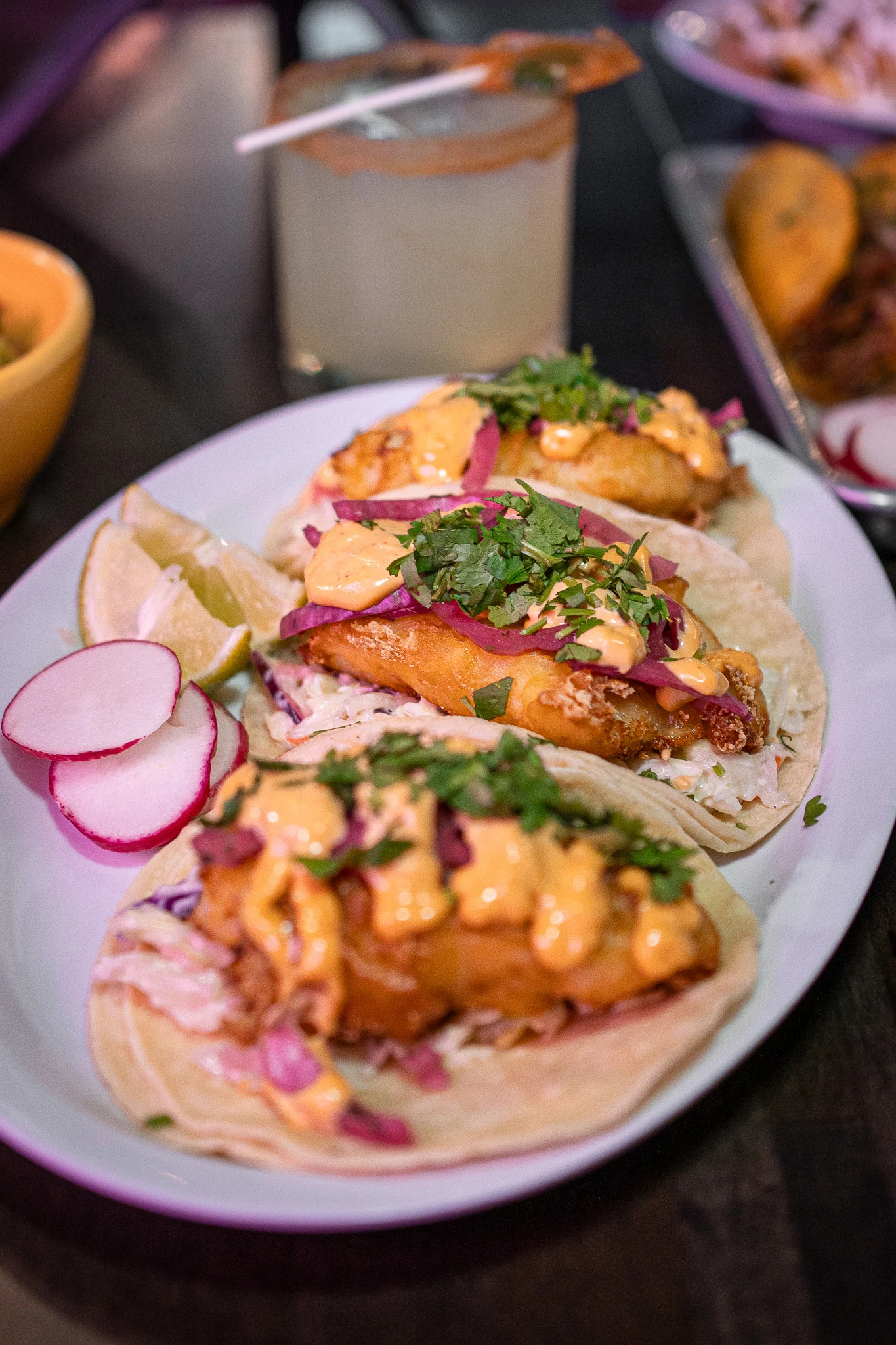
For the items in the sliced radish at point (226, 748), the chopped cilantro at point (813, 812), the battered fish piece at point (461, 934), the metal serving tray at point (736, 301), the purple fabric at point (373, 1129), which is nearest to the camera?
the purple fabric at point (373, 1129)

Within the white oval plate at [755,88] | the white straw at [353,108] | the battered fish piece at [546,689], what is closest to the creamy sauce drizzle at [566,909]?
the battered fish piece at [546,689]

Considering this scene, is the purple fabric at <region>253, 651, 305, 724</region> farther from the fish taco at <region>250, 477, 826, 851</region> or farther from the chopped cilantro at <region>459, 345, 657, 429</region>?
the chopped cilantro at <region>459, 345, 657, 429</region>

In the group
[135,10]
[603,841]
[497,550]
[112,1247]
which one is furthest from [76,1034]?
[135,10]

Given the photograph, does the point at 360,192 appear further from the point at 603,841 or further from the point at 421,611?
the point at 603,841

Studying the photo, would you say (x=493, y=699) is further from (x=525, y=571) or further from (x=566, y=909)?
(x=566, y=909)

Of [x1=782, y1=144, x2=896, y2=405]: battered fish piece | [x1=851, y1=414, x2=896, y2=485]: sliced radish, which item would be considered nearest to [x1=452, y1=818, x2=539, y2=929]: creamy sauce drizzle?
[x1=851, y1=414, x2=896, y2=485]: sliced radish

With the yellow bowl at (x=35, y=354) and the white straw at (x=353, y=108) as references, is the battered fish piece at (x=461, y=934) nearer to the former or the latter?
the yellow bowl at (x=35, y=354)
